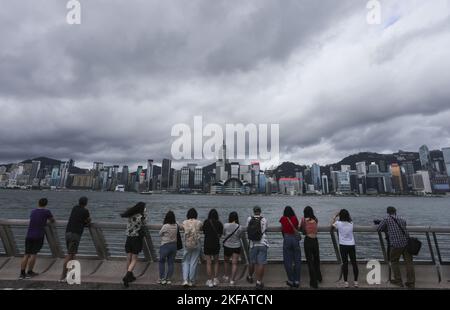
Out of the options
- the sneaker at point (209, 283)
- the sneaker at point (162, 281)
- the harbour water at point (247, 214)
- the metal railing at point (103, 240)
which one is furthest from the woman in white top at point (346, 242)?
the sneaker at point (162, 281)

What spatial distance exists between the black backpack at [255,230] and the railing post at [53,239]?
18.4ft

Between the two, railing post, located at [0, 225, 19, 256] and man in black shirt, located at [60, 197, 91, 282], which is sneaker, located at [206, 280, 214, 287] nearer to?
man in black shirt, located at [60, 197, 91, 282]

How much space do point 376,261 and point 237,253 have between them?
378cm

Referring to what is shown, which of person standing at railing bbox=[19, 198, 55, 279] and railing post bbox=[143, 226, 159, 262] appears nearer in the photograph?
person standing at railing bbox=[19, 198, 55, 279]

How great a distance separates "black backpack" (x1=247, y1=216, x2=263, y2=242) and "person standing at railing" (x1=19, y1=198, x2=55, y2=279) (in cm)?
543

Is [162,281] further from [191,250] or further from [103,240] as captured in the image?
[103,240]

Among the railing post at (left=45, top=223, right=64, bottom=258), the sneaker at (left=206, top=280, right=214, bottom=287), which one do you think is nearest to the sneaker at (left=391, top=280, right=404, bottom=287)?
the sneaker at (left=206, top=280, right=214, bottom=287)

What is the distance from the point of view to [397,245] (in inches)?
263

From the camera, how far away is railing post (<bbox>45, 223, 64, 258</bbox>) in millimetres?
7466

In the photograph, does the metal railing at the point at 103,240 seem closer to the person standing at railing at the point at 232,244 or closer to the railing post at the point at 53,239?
the railing post at the point at 53,239

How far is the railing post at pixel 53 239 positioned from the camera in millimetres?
7466
